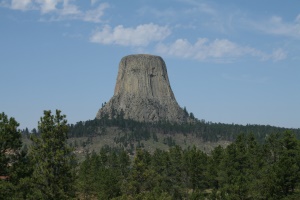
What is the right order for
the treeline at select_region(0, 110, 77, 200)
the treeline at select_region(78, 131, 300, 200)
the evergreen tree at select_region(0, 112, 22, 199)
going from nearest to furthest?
the treeline at select_region(0, 110, 77, 200) < the evergreen tree at select_region(0, 112, 22, 199) < the treeline at select_region(78, 131, 300, 200)

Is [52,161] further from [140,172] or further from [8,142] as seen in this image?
[140,172]

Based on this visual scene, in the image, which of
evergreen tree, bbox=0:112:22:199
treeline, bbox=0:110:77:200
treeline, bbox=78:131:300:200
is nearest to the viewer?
treeline, bbox=0:110:77:200

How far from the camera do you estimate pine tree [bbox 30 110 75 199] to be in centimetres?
3356

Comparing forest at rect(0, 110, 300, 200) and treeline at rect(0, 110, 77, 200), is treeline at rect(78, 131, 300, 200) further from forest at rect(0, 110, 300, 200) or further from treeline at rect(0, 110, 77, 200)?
treeline at rect(0, 110, 77, 200)

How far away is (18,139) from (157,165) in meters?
72.0

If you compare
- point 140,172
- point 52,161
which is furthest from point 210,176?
point 52,161

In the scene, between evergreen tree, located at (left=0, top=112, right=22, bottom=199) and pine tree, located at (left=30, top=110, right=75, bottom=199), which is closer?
pine tree, located at (left=30, top=110, right=75, bottom=199)

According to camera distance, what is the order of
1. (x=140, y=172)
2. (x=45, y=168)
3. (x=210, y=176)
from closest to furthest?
1. (x=45, y=168)
2. (x=140, y=172)
3. (x=210, y=176)

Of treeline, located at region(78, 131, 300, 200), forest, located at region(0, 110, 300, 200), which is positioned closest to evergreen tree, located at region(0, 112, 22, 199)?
forest, located at region(0, 110, 300, 200)

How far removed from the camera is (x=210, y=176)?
87.1 m

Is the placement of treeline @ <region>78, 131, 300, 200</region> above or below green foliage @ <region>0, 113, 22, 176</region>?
below

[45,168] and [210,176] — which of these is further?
[210,176]

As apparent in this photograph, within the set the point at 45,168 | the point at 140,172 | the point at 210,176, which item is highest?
the point at 45,168

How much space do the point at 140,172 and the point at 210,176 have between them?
26.0 m
